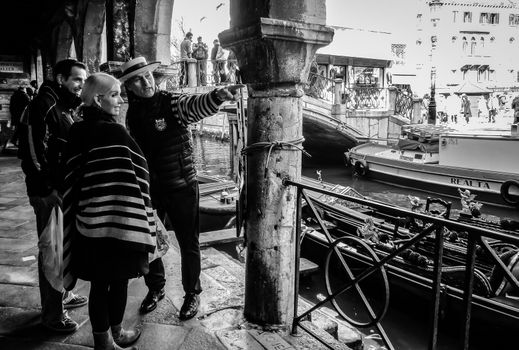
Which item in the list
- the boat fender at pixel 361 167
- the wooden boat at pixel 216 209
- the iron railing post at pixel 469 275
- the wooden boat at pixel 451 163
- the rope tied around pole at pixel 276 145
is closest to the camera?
the iron railing post at pixel 469 275

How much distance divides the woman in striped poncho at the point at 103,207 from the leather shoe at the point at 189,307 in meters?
0.72

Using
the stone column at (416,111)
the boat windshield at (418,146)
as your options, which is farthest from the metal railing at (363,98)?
the boat windshield at (418,146)

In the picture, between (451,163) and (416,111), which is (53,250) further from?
(416,111)

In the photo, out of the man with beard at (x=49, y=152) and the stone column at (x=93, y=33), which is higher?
the stone column at (x=93, y=33)

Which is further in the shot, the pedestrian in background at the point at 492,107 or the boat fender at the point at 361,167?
the pedestrian in background at the point at 492,107

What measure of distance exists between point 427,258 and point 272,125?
4.03 meters

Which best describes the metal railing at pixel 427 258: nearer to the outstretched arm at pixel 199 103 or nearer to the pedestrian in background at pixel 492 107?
the outstretched arm at pixel 199 103

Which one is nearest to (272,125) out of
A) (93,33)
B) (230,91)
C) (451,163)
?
(230,91)

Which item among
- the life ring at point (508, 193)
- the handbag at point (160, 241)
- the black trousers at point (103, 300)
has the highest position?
the handbag at point (160, 241)

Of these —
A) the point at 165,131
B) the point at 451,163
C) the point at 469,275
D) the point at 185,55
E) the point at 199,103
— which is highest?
the point at 185,55

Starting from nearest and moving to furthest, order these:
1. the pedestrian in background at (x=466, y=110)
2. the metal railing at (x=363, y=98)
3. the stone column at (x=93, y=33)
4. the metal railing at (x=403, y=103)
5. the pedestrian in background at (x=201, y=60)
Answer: the stone column at (x=93, y=33) → the pedestrian in background at (x=201, y=60) → the metal railing at (x=363, y=98) → the metal railing at (x=403, y=103) → the pedestrian in background at (x=466, y=110)

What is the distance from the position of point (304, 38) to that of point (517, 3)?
49.4 metres

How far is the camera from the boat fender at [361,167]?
651 inches

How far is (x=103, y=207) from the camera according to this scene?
200cm
